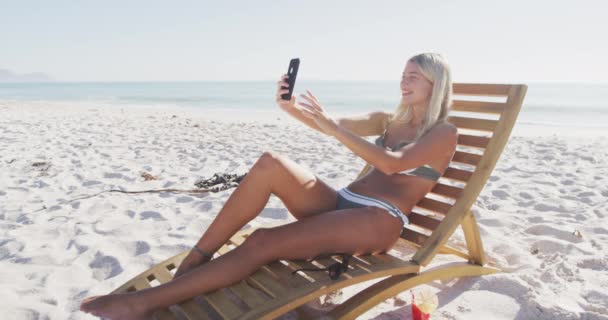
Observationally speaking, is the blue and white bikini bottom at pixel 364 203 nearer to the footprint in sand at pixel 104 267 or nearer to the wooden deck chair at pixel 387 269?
the wooden deck chair at pixel 387 269

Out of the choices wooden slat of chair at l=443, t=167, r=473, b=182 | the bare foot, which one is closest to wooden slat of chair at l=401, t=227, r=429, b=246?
wooden slat of chair at l=443, t=167, r=473, b=182

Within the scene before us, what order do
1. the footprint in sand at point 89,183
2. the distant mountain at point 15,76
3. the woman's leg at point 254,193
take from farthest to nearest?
the distant mountain at point 15,76 < the footprint in sand at point 89,183 < the woman's leg at point 254,193

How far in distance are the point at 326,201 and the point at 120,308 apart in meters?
1.12

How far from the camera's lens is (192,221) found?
148 inches

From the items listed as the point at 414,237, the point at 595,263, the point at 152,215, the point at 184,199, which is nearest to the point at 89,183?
the point at 184,199

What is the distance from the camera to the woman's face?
256cm

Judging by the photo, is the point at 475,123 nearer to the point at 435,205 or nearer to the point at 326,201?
the point at 435,205

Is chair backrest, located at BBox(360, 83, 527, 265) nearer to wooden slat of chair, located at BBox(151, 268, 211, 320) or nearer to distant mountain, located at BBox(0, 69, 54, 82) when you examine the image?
wooden slat of chair, located at BBox(151, 268, 211, 320)

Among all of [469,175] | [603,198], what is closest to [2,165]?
[469,175]

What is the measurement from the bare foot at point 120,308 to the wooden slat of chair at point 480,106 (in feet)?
7.29

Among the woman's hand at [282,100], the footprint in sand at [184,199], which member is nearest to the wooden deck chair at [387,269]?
the woman's hand at [282,100]

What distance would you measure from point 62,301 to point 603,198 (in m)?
4.60

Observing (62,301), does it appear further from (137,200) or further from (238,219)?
(137,200)

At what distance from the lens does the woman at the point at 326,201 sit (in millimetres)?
2105
